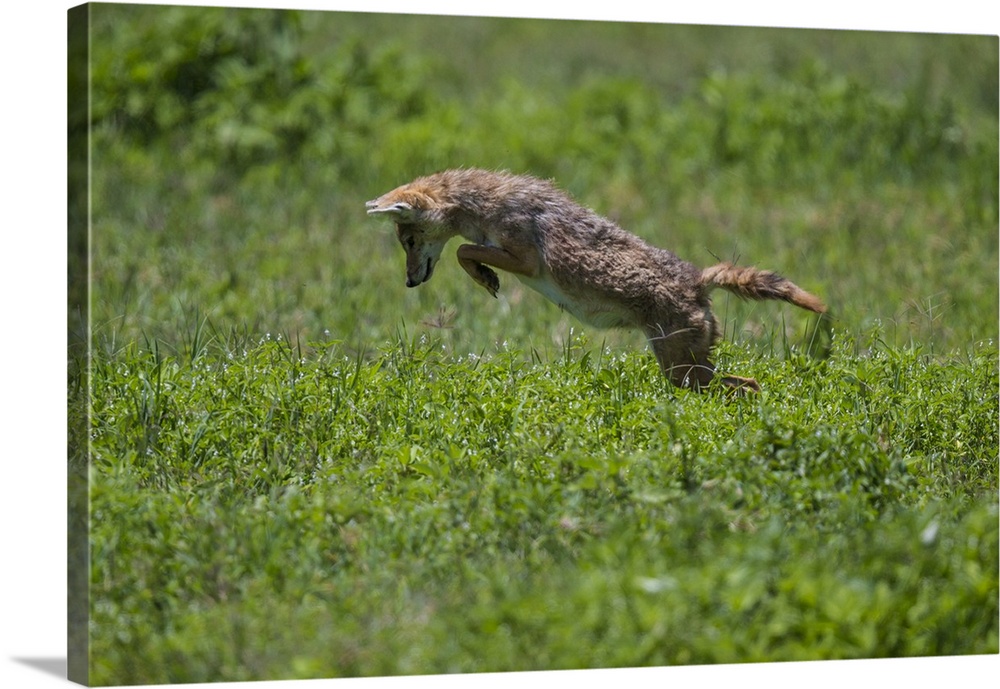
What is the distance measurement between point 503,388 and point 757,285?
1350 mm

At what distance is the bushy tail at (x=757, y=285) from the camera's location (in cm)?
762

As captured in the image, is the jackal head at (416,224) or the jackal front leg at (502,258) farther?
the jackal head at (416,224)

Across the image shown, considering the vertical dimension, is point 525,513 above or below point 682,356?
below

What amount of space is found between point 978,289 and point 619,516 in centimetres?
472

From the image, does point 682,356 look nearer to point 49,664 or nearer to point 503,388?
point 503,388

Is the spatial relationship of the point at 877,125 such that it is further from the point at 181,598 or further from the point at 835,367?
the point at 181,598

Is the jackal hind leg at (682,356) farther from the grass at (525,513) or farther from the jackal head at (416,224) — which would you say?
the jackal head at (416,224)

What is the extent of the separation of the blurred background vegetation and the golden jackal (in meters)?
1.17

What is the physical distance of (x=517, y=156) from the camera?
13.1 metres

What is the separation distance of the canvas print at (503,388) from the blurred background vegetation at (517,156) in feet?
0.14

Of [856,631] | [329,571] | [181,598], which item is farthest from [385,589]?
[856,631]

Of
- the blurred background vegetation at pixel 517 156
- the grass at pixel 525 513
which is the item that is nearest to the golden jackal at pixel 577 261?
the grass at pixel 525 513

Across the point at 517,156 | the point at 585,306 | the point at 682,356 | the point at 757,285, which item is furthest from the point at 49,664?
the point at 517,156

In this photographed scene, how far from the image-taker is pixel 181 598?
241 inches
